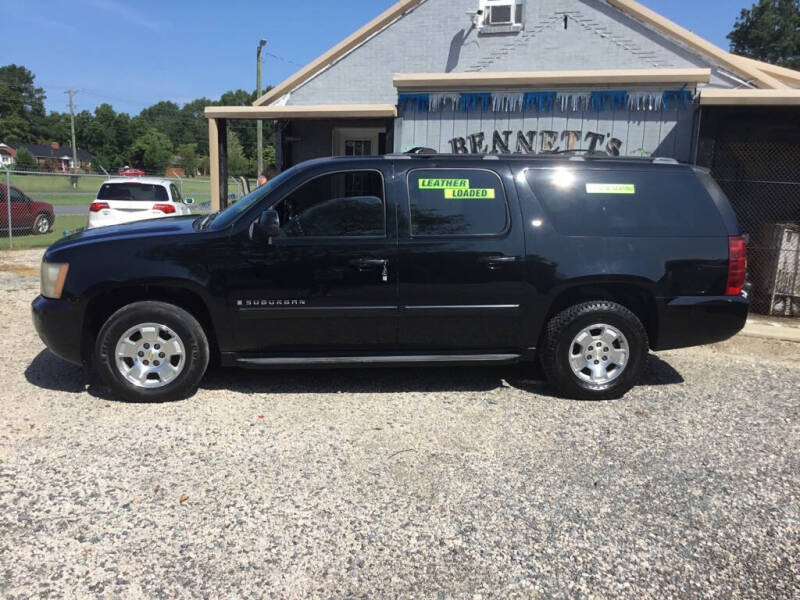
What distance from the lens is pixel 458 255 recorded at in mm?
4723

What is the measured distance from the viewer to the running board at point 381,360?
4723 millimetres

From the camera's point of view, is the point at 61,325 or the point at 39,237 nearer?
the point at 61,325

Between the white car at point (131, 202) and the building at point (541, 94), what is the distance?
7.51 feet

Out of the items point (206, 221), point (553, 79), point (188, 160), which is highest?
point (188, 160)

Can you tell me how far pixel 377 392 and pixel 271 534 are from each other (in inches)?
83.4

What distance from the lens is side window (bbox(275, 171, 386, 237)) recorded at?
185 inches

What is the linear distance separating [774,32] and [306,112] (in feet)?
205

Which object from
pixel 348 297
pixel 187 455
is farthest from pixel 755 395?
pixel 187 455

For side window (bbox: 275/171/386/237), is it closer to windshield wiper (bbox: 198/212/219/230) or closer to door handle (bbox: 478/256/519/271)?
windshield wiper (bbox: 198/212/219/230)

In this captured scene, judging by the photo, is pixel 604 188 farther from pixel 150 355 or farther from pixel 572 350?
pixel 150 355

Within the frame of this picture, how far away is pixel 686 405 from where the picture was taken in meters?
4.92

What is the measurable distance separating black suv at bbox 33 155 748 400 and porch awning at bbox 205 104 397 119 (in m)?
6.30

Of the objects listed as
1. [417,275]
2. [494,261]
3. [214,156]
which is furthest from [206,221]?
[214,156]

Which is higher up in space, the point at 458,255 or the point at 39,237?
the point at 458,255
